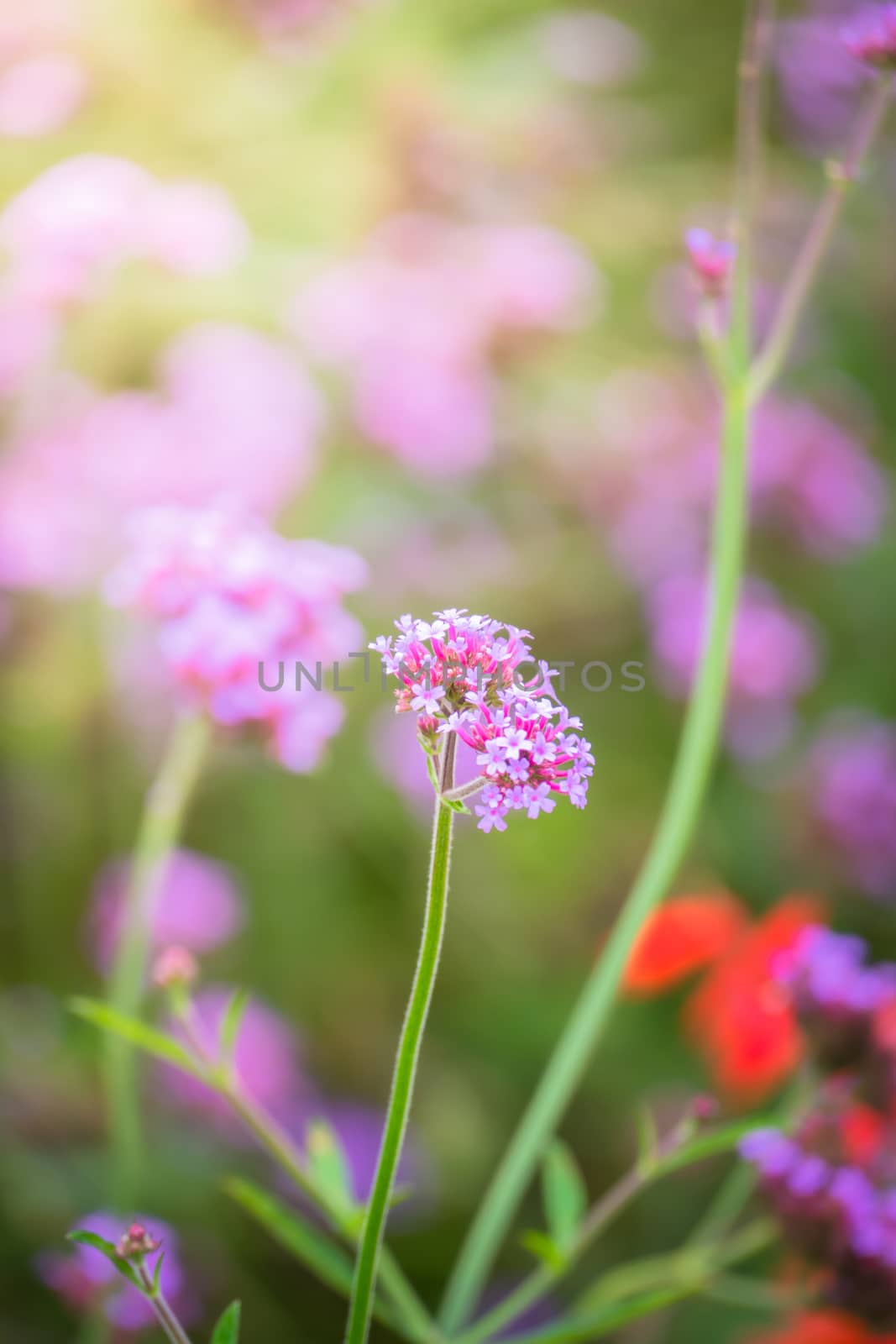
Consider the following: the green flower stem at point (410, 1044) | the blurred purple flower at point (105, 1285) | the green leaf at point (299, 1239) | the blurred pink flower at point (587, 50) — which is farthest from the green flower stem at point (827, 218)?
the blurred pink flower at point (587, 50)

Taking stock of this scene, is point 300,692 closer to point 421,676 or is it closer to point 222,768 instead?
point 421,676

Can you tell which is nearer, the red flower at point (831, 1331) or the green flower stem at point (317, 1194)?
the green flower stem at point (317, 1194)

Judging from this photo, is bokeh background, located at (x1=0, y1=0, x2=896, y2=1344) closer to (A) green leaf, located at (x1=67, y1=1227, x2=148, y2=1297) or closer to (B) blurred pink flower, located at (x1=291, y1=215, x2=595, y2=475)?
(B) blurred pink flower, located at (x1=291, y1=215, x2=595, y2=475)

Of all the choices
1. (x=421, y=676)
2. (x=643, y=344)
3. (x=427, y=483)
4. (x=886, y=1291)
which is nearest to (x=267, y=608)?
(x=421, y=676)

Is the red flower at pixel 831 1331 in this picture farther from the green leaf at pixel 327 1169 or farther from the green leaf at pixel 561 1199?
the green leaf at pixel 327 1169

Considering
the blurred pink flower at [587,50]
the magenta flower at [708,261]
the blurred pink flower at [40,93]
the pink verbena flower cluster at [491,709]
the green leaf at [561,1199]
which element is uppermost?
the blurred pink flower at [587,50]

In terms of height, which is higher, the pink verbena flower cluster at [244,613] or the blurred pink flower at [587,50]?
the blurred pink flower at [587,50]

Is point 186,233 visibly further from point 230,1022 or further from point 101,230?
point 230,1022

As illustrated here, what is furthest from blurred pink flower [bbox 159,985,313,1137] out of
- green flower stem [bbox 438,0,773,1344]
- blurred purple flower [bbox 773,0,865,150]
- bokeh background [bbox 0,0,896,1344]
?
blurred purple flower [bbox 773,0,865,150]
